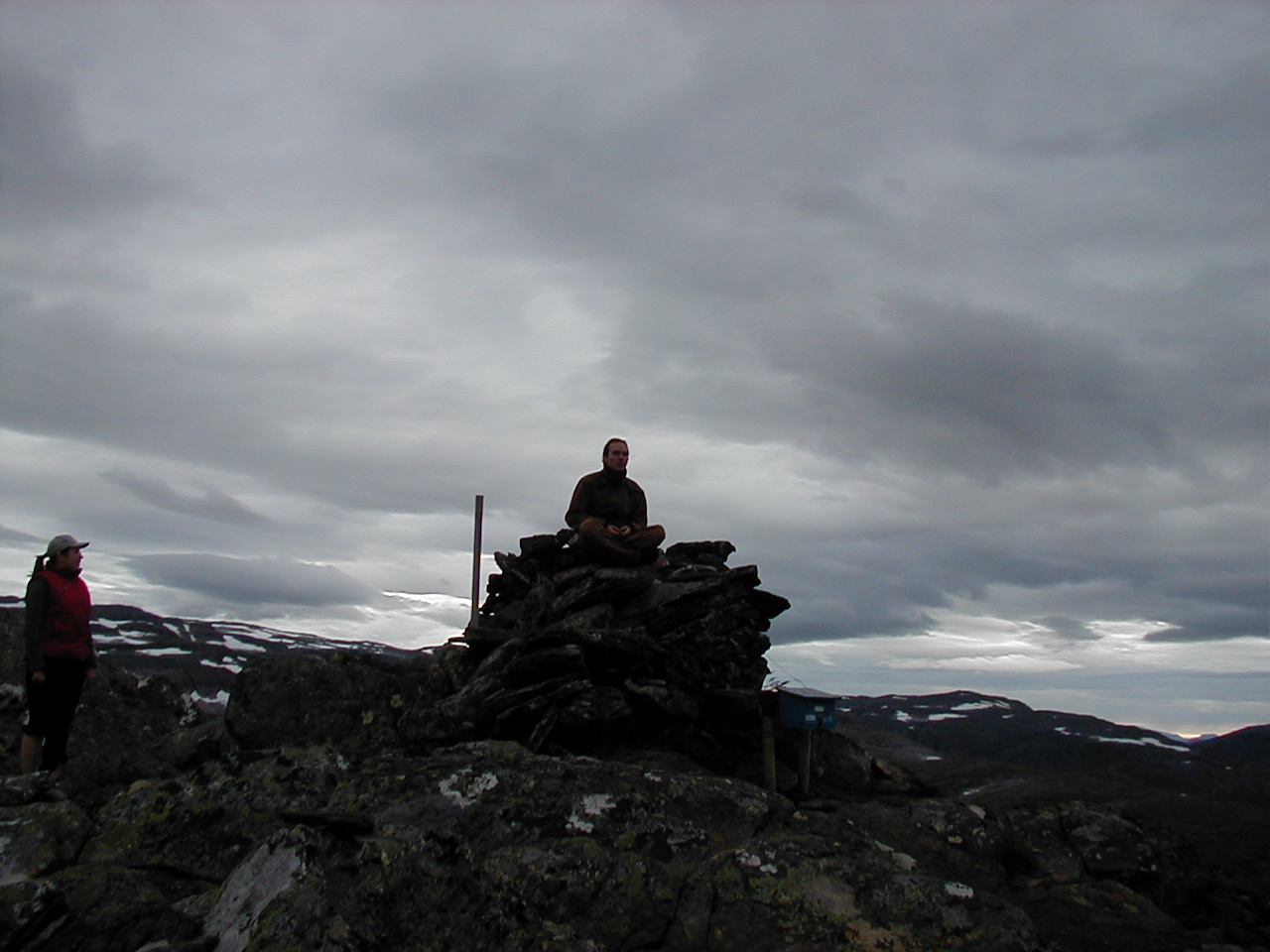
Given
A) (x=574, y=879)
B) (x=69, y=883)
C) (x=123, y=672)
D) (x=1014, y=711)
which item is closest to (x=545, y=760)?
(x=574, y=879)

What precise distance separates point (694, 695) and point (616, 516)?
196 inches

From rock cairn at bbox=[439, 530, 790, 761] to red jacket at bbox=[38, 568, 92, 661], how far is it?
5.60 meters

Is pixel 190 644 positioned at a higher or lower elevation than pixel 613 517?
lower

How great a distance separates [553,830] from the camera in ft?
29.3

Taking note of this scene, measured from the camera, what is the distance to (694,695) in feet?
53.7

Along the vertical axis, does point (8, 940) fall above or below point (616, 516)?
below

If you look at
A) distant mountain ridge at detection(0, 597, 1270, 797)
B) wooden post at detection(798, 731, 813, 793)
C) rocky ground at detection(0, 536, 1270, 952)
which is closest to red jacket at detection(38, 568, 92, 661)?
rocky ground at detection(0, 536, 1270, 952)

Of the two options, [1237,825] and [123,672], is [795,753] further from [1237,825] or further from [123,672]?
[1237,825]

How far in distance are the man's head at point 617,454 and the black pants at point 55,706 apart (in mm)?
10290

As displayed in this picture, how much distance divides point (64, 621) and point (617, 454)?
10.4 metres

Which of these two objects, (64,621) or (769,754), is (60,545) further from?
(769,754)

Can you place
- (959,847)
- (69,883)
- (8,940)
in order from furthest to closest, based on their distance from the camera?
(959,847) < (69,883) < (8,940)

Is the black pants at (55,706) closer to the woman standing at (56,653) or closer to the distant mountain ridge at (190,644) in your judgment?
the woman standing at (56,653)

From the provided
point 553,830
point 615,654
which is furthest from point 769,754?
point 553,830
